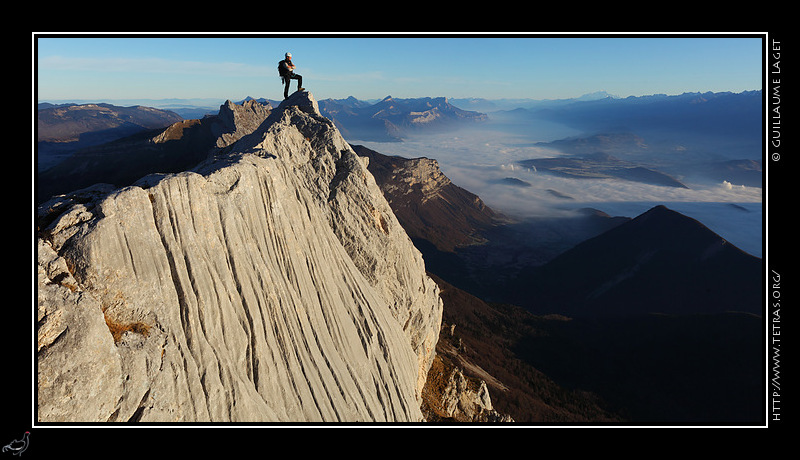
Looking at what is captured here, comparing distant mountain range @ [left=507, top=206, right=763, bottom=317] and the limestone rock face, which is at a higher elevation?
the limestone rock face

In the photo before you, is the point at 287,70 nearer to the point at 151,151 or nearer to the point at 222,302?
the point at 222,302

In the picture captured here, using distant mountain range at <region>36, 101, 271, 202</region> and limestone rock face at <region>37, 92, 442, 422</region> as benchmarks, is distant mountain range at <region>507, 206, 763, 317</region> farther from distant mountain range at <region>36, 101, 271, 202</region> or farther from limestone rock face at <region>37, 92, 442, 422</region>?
limestone rock face at <region>37, 92, 442, 422</region>

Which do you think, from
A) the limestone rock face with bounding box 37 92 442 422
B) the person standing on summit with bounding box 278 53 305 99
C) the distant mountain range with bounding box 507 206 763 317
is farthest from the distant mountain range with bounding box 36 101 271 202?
the distant mountain range with bounding box 507 206 763 317

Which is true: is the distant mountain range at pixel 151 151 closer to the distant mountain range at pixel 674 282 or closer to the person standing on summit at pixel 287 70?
the person standing on summit at pixel 287 70

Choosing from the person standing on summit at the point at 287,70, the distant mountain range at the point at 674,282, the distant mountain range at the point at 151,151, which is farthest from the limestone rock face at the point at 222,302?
the distant mountain range at the point at 674,282

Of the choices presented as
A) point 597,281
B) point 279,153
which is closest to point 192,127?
point 279,153

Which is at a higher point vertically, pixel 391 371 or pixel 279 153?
pixel 279 153

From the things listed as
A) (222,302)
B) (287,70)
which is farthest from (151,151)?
(222,302)
